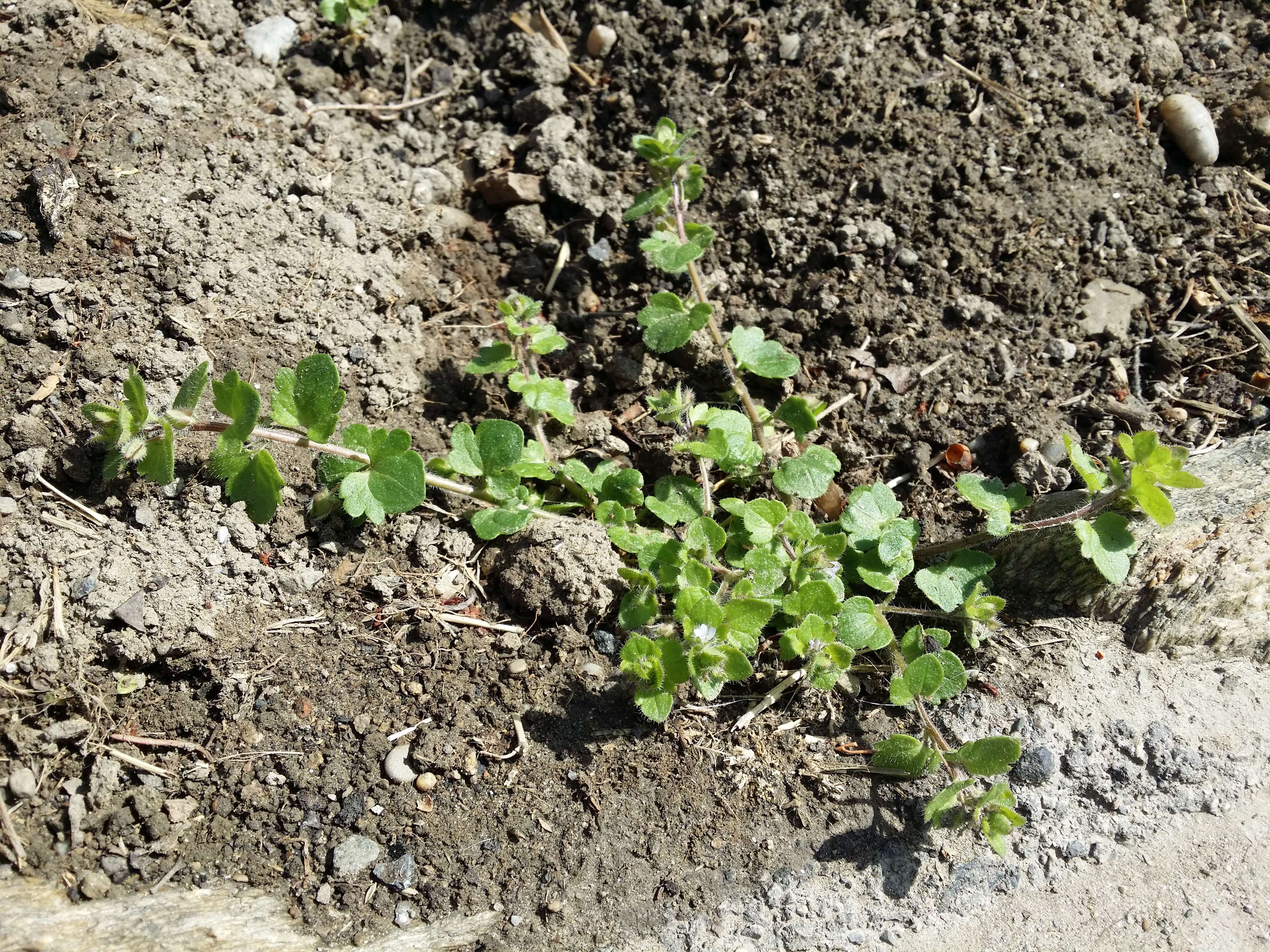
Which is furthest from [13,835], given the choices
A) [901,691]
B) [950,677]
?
[950,677]

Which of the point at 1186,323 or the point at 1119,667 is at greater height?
the point at 1186,323

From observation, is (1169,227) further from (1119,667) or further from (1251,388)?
(1119,667)

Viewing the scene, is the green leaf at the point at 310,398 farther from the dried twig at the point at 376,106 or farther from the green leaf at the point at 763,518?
A: the dried twig at the point at 376,106

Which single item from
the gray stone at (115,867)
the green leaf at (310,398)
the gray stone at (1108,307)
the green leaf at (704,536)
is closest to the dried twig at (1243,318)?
the gray stone at (1108,307)

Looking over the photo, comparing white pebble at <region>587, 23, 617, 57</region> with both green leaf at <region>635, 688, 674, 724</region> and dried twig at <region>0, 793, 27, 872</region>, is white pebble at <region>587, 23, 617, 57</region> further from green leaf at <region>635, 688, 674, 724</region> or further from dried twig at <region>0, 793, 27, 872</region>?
dried twig at <region>0, 793, 27, 872</region>

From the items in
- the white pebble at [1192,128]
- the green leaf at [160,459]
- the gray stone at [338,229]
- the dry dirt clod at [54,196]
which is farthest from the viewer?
the white pebble at [1192,128]

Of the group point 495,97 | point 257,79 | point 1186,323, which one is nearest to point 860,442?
point 1186,323

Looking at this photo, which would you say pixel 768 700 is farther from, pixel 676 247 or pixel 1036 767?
pixel 676 247
